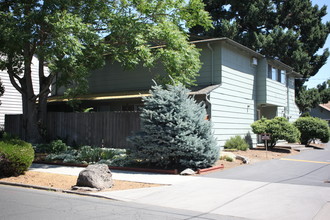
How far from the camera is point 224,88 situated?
18.0m

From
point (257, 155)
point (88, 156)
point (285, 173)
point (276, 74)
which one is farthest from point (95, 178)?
point (276, 74)

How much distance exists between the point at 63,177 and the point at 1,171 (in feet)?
6.40

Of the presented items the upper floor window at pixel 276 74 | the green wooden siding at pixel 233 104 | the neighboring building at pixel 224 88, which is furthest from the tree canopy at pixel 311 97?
the green wooden siding at pixel 233 104

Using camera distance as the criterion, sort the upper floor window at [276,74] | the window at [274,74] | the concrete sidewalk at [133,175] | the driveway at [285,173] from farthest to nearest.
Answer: the window at [274,74]
the upper floor window at [276,74]
the concrete sidewalk at [133,175]
the driveway at [285,173]

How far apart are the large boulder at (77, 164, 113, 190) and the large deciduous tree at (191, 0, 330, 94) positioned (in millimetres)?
24177

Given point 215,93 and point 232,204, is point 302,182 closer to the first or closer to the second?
point 232,204

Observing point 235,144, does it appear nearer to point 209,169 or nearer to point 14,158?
point 209,169

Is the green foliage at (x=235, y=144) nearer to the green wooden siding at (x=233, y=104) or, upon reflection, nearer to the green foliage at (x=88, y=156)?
the green wooden siding at (x=233, y=104)

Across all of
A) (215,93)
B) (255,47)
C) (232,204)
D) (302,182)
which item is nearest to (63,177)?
(232,204)

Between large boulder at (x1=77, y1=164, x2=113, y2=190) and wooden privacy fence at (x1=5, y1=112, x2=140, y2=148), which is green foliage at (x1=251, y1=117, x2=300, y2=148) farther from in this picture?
large boulder at (x1=77, y1=164, x2=113, y2=190)

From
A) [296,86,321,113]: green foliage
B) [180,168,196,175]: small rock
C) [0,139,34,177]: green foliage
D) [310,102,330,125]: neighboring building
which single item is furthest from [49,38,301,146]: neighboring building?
[310,102,330,125]: neighboring building

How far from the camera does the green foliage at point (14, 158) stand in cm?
1050

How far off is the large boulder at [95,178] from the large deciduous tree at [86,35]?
17.9 ft

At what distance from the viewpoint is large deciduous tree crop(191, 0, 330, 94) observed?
3109 centimetres
